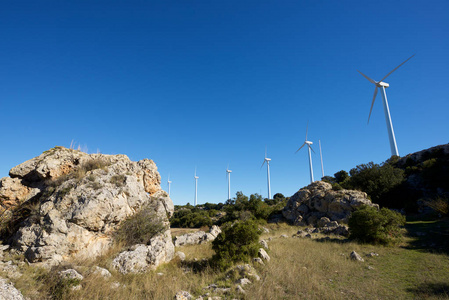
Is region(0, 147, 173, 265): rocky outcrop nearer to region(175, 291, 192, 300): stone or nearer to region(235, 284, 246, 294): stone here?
region(175, 291, 192, 300): stone

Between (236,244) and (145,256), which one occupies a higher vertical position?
(236,244)

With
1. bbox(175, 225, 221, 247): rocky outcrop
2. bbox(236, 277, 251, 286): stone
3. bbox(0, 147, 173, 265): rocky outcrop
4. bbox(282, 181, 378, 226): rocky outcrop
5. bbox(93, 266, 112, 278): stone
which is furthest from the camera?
bbox(282, 181, 378, 226): rocky outcrop

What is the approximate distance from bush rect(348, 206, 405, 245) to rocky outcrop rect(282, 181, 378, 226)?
7.52m

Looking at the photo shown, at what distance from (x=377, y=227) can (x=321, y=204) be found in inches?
484

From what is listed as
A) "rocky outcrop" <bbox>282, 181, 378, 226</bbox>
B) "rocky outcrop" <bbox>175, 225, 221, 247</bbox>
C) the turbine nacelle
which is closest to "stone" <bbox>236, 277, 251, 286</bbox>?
"rocky outcrop" <bbox>175, 225, 221, 247</bbox>

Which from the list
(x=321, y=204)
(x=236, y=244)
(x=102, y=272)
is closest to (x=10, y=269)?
(x=102, y=272)

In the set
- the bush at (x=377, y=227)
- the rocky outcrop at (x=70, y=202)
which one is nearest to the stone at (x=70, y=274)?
the rocky outcrop at (x=70, y=202)

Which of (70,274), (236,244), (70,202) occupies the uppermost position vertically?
(70,202)

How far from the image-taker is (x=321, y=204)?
26.7m

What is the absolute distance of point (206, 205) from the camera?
221 feet

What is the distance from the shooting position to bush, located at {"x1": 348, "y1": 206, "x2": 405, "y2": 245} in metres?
14.5

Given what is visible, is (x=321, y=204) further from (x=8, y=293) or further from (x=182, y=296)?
(x=8, y=293)

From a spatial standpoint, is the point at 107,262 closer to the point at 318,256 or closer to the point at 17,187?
the point at 17,187

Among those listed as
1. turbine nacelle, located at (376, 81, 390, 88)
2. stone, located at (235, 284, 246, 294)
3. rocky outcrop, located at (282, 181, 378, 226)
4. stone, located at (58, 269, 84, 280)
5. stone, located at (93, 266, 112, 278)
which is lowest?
stone, located at (235, 284, 246, 294)
